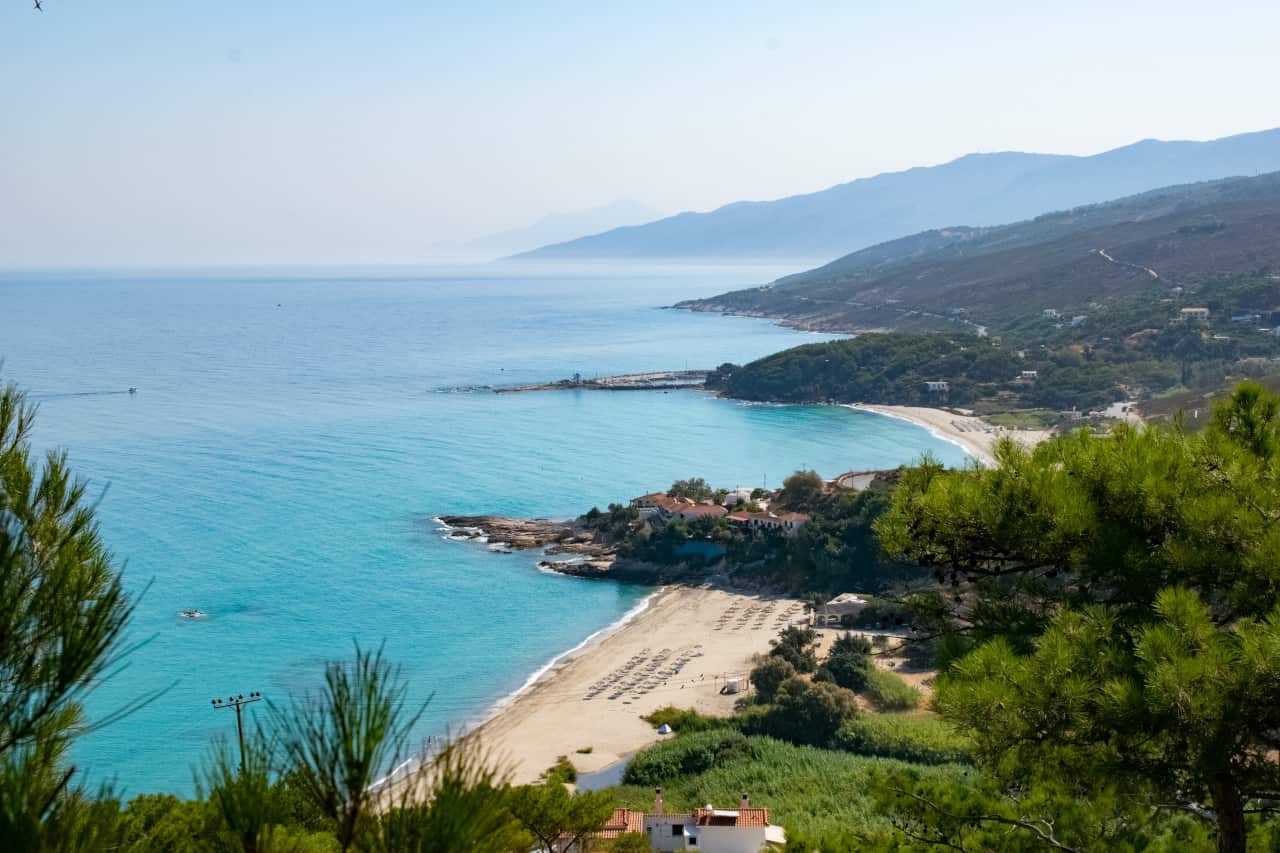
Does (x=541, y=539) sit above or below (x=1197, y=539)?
below

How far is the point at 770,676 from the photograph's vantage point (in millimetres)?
19812

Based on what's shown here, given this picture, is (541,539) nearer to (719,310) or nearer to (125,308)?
(719,310)

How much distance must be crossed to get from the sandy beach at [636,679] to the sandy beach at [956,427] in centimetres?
1484

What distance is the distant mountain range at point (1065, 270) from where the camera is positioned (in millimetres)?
71812

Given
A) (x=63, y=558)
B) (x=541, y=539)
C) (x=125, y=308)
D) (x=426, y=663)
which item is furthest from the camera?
(x=125, y=308)

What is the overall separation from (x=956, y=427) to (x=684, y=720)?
3049cm

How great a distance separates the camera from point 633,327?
346 feet

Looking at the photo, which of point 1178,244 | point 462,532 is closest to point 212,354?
point 462,532

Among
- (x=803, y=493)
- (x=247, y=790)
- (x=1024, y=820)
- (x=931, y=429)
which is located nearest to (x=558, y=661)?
(x=803, y=493)

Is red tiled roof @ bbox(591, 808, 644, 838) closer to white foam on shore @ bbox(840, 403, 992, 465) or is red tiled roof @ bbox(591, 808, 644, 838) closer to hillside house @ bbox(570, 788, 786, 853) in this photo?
hillside house @ bbox(570, 788, 786, 853)

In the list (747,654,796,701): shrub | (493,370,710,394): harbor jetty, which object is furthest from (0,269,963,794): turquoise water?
(747,654,796,701): shrub

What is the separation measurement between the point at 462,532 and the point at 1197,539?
1153 inches

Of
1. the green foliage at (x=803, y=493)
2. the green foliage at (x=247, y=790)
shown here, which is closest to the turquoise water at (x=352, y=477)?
the green foliage at (x=247, y=790)

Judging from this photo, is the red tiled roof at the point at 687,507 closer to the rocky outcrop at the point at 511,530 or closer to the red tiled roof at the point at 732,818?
the rocky outcrop at the point at 511,530
